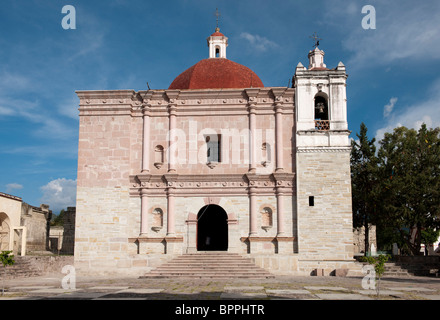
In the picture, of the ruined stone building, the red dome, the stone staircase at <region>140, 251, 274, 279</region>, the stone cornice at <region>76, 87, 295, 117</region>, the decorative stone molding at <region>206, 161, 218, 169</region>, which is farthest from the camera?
the red dome

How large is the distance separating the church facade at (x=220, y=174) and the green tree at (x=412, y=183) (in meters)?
5.46

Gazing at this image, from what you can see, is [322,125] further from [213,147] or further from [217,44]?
[217,44]

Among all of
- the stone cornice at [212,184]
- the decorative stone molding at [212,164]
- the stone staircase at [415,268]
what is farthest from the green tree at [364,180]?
the decorative stone molding at [212,164]

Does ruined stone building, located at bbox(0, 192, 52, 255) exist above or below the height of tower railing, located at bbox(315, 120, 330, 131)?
below

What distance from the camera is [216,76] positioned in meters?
25.4

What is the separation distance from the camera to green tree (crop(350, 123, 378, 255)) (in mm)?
25755

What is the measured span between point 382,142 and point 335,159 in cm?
764

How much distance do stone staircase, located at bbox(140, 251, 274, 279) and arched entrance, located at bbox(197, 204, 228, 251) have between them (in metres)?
6.01

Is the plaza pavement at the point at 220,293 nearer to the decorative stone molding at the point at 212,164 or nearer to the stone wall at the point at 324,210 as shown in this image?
the stone wall at the point at 324,210

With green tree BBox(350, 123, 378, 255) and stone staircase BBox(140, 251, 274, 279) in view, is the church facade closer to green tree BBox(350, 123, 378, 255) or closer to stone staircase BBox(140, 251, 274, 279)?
stone staircase BBox(140, 251, 274, 279)

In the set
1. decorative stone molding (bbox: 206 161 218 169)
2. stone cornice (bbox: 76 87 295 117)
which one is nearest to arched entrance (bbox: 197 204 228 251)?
decorative stone molding (bbox: 206 161 218 169)

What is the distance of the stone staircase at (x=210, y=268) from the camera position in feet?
62.0
